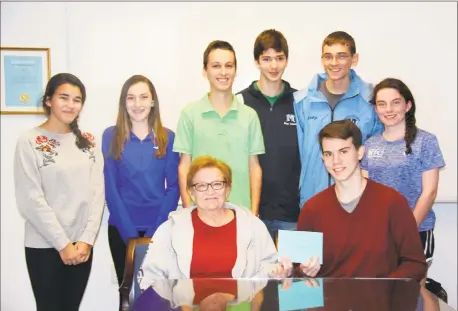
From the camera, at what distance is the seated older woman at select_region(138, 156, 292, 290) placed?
8.75ft

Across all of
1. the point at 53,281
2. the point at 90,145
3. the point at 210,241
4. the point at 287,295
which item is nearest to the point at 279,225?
the point at 210,241

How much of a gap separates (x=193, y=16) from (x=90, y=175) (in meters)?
1.34

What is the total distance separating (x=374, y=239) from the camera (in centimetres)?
261

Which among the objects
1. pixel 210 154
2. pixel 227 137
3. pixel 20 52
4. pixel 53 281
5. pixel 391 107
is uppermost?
pixel 20 52

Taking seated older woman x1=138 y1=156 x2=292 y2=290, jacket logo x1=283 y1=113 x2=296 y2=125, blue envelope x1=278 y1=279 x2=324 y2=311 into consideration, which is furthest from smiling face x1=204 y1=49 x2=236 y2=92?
blue envelope x1=278 y1=279 x2=324 y2=311

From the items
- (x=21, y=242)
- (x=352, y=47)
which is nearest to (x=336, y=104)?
(x=352, y=47)

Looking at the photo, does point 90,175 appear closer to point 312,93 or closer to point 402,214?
point 312,93

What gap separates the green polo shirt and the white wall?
0.26 metres

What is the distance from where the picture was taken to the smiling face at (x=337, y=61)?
344cm

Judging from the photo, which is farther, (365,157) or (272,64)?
(272,64)

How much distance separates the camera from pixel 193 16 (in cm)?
362

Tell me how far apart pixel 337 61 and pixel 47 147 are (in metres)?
2.01

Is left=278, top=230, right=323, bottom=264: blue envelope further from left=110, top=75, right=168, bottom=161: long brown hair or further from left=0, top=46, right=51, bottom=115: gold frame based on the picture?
Result: left=0, top=46, right=51, bottom=115: gold frame

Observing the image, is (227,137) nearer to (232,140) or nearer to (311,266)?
(232,140)
